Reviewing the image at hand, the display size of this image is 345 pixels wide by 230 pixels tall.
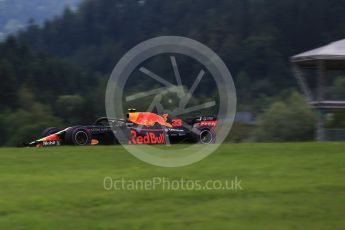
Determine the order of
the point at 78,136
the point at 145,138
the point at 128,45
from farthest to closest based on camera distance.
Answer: the point at 128,45
the point at 145,138
the point at 78,136

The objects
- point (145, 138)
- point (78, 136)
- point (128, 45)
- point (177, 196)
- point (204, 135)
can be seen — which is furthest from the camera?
point (128, 45)

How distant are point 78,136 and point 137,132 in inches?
72.8

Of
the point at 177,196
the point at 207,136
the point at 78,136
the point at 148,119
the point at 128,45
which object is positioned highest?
the point at 128,45

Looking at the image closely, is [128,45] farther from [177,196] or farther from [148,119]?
[177,196]

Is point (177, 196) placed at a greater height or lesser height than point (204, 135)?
lesser

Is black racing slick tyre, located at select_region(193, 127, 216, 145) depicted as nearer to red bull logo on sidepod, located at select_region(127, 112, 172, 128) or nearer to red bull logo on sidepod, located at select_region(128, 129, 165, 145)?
red bull logo on sidepod, located at select_region(127, 112, 172, 128)

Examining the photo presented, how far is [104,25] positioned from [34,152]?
151 metres

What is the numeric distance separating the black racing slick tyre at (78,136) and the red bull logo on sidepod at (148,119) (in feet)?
5.90

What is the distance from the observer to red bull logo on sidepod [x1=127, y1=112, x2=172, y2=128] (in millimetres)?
22328

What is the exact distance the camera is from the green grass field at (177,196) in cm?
1031

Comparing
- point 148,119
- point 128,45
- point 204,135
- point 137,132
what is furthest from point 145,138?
point 128,45

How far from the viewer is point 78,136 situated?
21219 mm

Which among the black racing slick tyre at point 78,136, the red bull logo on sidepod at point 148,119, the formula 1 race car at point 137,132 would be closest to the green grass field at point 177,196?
the black racing slick tyre at point 78,136

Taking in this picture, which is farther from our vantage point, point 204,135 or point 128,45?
point 128,45
